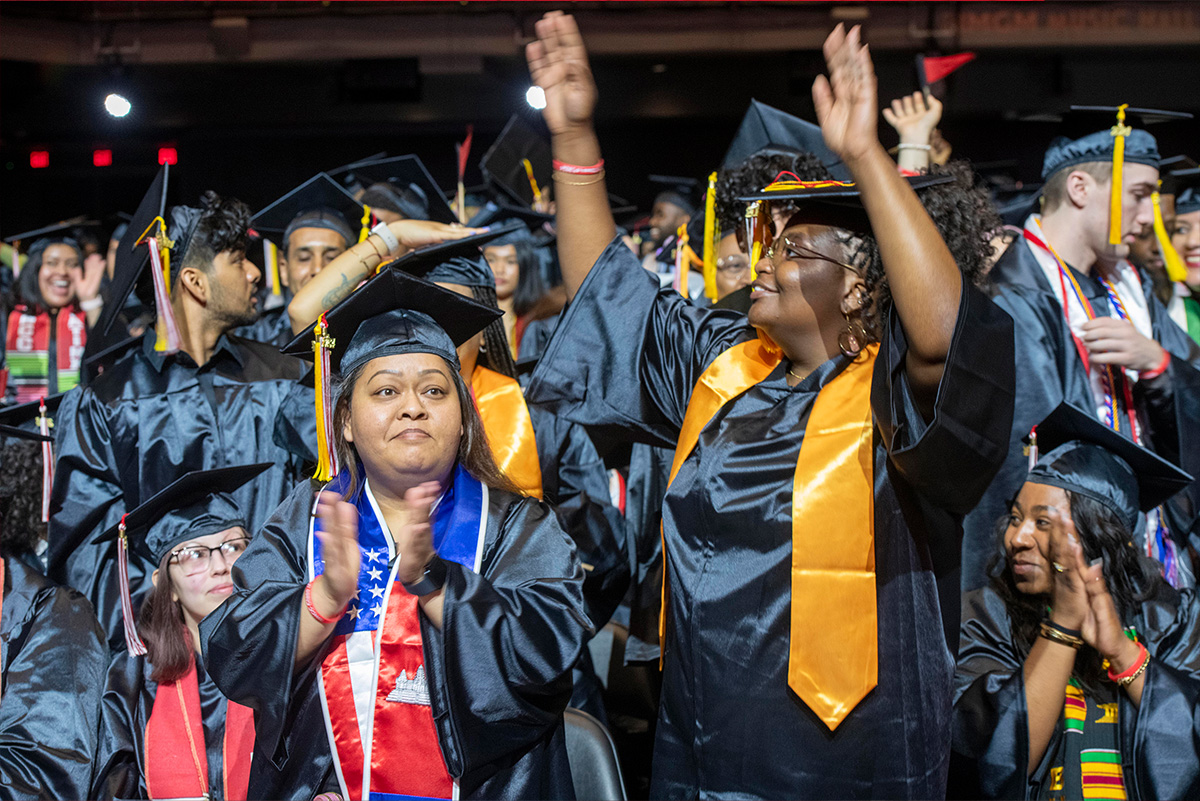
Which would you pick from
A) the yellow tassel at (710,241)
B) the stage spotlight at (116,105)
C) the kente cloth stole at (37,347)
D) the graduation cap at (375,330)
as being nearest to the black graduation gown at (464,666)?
the graduation cap at (375,330)

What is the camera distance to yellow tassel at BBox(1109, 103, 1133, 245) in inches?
125

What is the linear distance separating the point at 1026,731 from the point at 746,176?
5.37 ft

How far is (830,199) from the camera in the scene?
1884 mm

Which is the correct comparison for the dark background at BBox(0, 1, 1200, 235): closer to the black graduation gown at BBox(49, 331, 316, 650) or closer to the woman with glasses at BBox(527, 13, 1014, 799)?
the black graduation gown at BBox(49, 331, 316, 650)

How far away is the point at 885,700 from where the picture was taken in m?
1.72

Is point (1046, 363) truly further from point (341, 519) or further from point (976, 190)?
point (341, 519)

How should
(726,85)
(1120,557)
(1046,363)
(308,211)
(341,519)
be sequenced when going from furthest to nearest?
(726,85), (308,211), (1046,363), (1120,557), (341,519)

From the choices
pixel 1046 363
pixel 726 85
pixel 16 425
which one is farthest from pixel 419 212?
pixel 726 85

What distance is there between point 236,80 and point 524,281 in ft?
21.6

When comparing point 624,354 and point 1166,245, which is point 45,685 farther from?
point 1166,245

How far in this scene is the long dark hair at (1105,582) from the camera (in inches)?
96.9

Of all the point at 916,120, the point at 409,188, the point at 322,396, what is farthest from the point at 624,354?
the point at 409,188

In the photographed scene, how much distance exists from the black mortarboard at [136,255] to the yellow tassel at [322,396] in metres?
1.38

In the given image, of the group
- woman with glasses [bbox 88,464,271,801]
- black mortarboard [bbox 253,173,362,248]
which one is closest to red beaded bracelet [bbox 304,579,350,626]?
woman with glasses [bbox 88,464,271,801]
